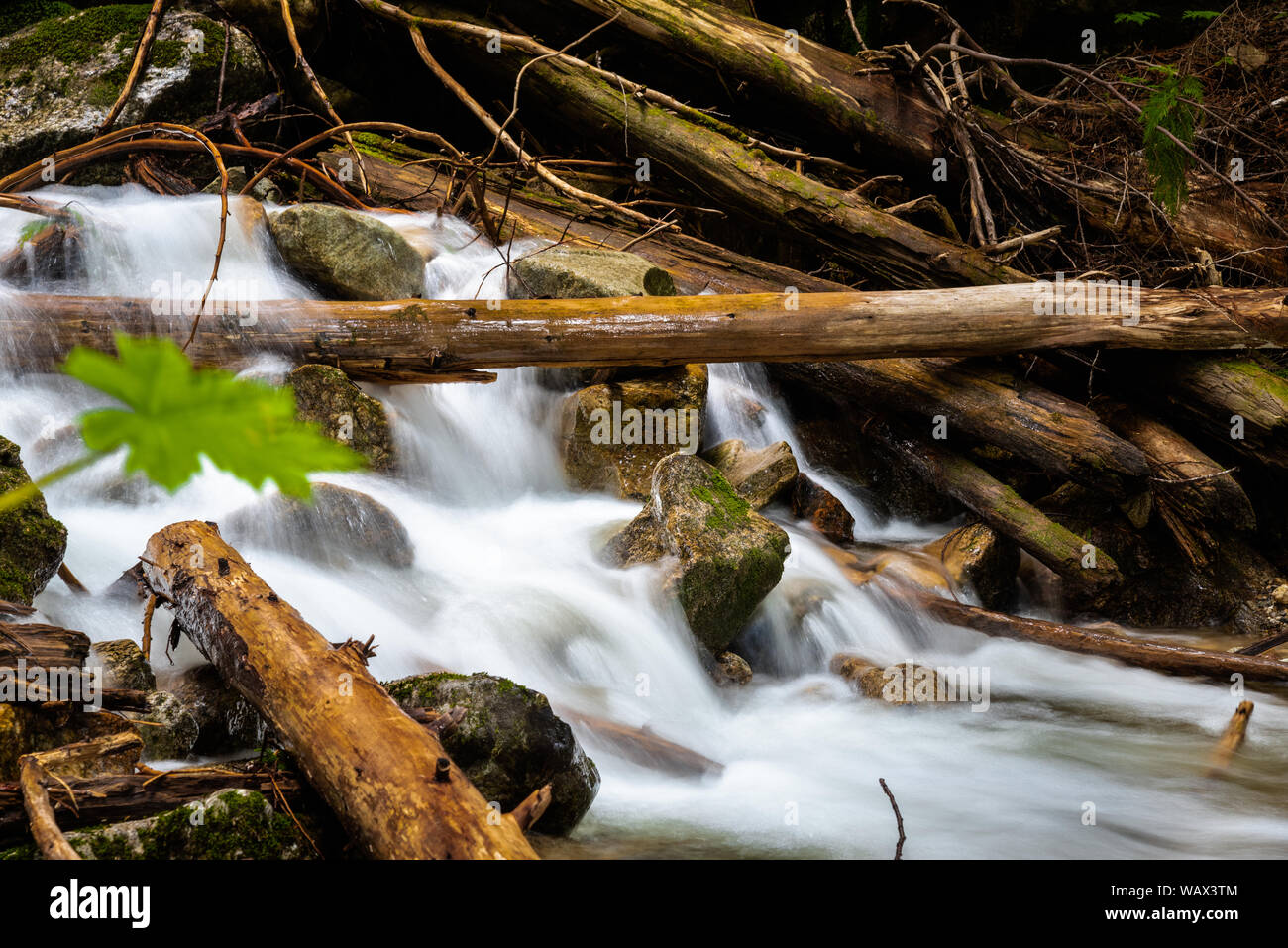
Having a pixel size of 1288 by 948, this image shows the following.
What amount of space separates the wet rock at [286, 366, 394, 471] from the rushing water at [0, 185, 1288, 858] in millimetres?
266

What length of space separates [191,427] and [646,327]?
498cm

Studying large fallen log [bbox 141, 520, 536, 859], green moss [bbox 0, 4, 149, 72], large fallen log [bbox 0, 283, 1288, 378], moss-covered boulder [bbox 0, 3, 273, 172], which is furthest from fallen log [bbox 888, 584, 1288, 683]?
green moss [bbox 0, 4, 149, 72]

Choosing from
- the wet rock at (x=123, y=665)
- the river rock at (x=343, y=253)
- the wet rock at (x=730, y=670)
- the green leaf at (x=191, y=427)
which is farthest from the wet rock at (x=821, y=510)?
the green leaf at (x=191, y=427)

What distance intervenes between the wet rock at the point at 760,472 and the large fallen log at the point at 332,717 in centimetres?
354

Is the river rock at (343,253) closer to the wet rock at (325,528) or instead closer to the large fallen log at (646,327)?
the large fallen log at (646,327)

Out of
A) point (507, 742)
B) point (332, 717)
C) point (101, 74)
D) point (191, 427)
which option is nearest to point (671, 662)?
point (507, 742)

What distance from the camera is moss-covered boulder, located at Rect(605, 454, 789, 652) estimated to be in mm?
4711

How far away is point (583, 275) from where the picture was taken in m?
6.17

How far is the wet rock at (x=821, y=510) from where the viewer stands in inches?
247

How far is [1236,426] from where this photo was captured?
19.7 feet

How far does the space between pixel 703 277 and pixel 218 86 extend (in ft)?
14.8

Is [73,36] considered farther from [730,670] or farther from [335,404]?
[730,670]
